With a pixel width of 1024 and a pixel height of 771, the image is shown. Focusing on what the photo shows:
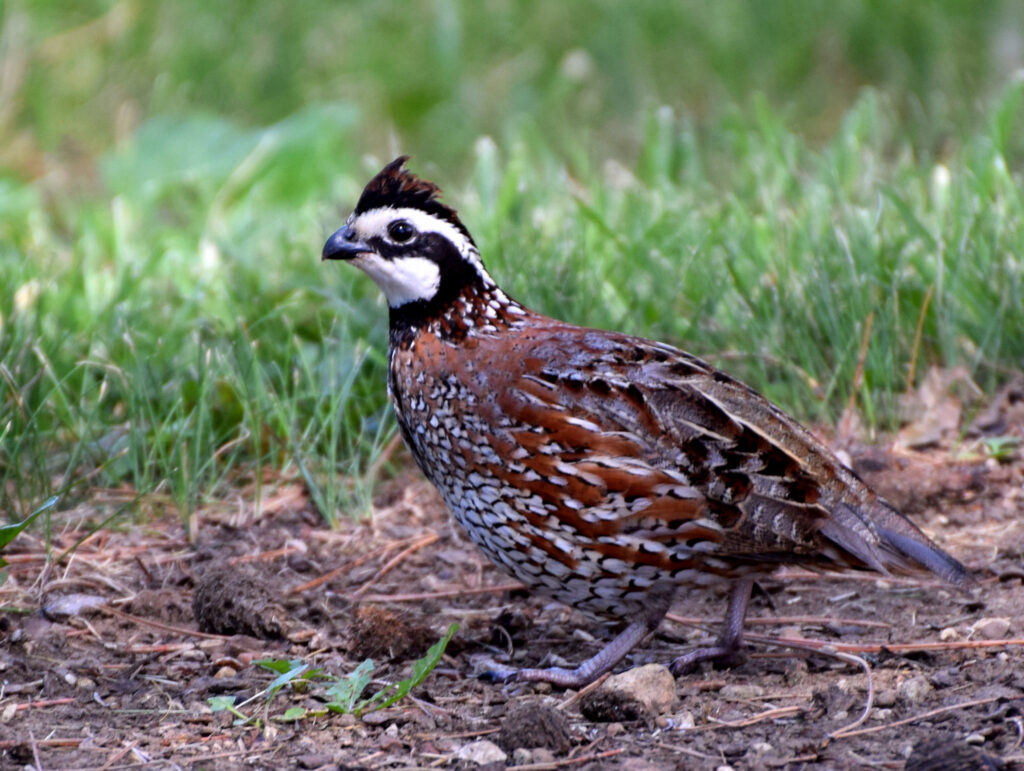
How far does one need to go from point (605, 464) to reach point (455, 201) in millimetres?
3307

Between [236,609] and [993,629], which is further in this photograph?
[236,609]

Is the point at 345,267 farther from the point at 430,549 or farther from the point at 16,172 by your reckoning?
the point at 16,172

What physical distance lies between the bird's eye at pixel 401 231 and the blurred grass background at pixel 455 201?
89cm

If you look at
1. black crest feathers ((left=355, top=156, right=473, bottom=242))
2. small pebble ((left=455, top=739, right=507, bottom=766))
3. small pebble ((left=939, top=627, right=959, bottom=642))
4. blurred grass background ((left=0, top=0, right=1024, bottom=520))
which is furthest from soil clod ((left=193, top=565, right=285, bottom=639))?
small pebble ((left=939, top=627, right=959, bottom=642))

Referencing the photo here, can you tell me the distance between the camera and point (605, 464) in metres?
3.76

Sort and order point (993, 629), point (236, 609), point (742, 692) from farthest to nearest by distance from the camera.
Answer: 1. point (236, 609)
2. point (993, 629)
3. point (742, 692)

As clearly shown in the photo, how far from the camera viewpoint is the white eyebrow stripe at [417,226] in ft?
13.6

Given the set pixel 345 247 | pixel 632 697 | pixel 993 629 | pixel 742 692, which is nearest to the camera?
pixel 632 697

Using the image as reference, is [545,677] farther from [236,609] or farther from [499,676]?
[236,609]

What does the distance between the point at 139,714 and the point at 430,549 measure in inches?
58.2

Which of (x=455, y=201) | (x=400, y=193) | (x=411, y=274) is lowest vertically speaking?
(x=455, y=201)

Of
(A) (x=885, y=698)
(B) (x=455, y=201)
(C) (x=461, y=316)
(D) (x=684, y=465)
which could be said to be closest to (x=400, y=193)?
(C) (x=461, y=316)

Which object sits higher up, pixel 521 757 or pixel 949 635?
pixel 521 757

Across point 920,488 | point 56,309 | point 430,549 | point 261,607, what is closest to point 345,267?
point 56,309
